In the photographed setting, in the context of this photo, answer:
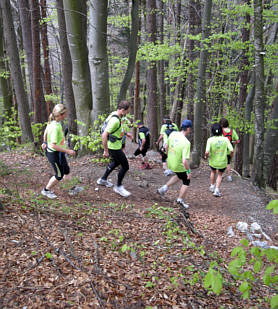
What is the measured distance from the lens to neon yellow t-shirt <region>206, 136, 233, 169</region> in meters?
7.39

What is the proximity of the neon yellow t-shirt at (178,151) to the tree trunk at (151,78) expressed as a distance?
8.19 meters

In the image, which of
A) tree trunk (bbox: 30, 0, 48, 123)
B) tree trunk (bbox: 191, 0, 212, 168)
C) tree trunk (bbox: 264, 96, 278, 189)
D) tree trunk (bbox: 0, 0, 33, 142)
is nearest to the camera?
tree trunk (bbox: 191, 0, 212, 168)

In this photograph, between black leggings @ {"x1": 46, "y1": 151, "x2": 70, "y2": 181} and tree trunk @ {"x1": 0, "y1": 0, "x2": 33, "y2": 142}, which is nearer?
black leggings @ {"x1": 46, "y1": 151, "x2": 70, "y2": 181}

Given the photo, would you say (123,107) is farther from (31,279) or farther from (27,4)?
(27,4)

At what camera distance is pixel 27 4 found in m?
11.6

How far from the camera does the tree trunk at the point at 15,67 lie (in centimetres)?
1011

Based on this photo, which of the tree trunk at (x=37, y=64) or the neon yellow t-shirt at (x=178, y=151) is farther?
the tree trunk at (x=37, y=64)

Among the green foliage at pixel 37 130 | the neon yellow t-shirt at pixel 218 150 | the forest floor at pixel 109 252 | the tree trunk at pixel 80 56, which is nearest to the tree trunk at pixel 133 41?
the tree trunk at pixel 80 56

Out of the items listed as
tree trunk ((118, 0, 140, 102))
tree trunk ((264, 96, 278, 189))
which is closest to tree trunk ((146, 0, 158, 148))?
tree trunk ((118, 0, 140, 102))

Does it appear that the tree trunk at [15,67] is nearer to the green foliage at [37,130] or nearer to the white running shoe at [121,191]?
the green foliage at [37,130]

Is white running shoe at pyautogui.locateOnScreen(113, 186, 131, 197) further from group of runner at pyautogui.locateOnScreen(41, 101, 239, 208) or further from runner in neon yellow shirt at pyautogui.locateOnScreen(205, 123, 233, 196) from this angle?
runner in neon yellow shirt at pyautogui.locateOnScreen(205, 123, 233, 196)

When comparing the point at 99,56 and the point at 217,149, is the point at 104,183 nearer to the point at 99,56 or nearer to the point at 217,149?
the point at 217,149

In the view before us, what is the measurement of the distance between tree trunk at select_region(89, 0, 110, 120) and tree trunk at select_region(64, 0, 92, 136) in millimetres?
379

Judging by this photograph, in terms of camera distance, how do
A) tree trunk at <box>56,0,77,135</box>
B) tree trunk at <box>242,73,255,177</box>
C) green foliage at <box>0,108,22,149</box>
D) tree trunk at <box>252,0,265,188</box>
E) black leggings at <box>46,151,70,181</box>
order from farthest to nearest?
tree trunk at <box>242,73,255,177</box> < tree trunk at <box>56,0,77,135</box> < green foliage at <box>0,108,22,149</box> < tree trunk at <box>252,0,265,188</box> < black leggings at <box>46,151,70,181</box>
